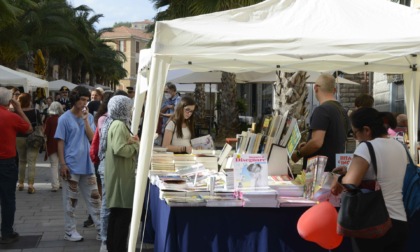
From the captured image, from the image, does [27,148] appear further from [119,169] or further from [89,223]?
[119,169]

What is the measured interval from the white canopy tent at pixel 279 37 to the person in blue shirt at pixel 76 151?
1298mm

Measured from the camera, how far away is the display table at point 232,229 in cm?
434

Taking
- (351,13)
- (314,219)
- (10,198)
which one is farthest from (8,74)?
(314,219)

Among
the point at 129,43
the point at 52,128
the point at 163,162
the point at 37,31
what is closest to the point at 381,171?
the point at 163,162

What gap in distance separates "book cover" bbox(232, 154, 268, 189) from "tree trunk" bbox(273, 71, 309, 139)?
7.04m

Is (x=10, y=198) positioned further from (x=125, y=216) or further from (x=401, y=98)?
(x=401, y=98)

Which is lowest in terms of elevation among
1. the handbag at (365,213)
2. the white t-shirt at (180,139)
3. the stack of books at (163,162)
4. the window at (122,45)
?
the handbag at (365,213)

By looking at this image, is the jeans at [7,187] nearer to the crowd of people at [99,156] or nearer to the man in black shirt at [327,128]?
the crowd of people at [99,156]

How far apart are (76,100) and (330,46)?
10.7 feet

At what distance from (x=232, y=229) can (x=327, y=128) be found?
1.47 m

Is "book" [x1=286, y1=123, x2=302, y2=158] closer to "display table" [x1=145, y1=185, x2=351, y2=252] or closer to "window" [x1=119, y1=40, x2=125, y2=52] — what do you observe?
"display table" [x1=145, y1=185, x2=351, y2=252]

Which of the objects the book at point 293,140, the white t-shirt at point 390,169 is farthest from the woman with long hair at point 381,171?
the book at point 293,140

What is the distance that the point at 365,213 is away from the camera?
145 inches

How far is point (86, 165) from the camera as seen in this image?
6.59m
